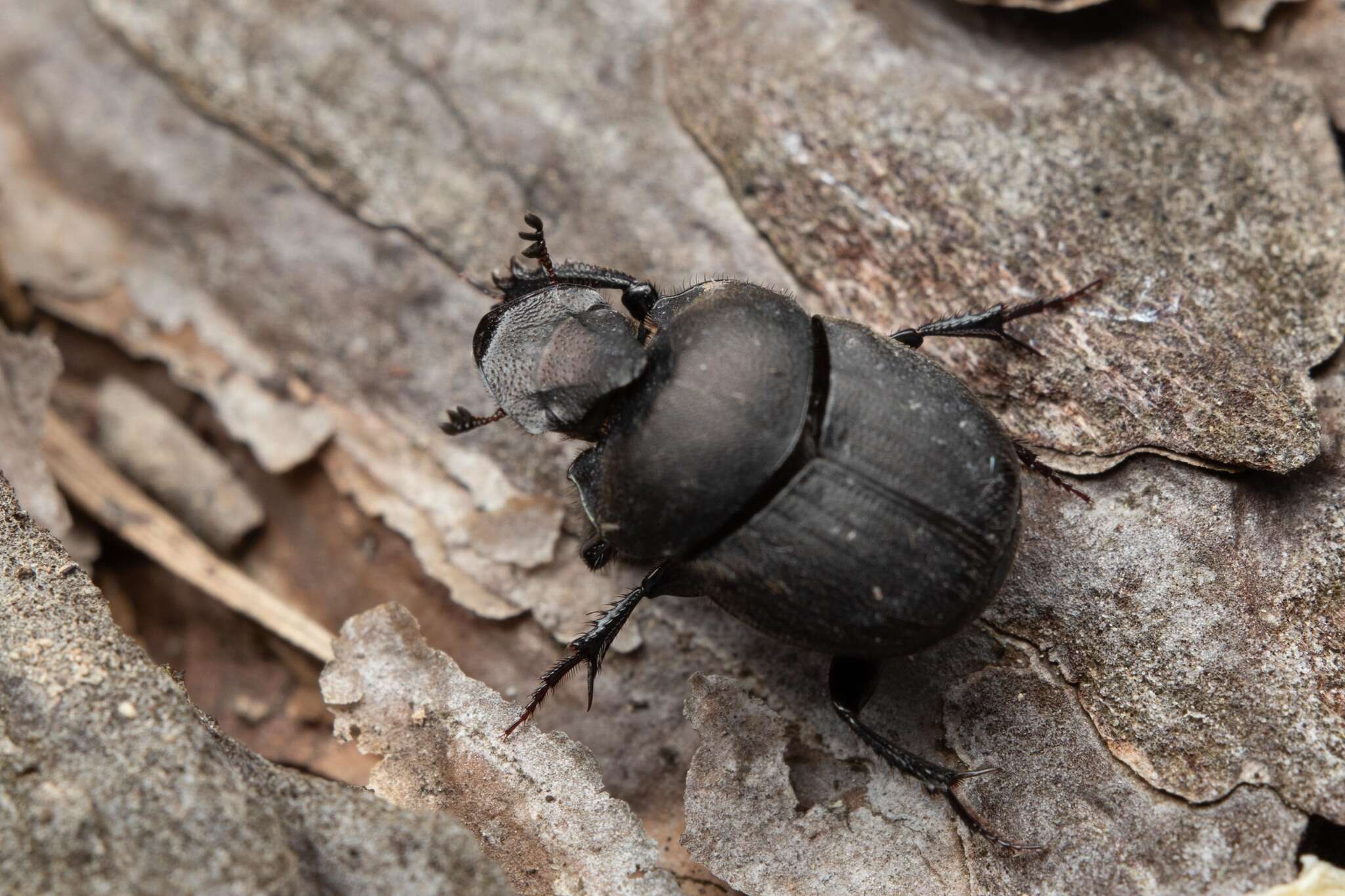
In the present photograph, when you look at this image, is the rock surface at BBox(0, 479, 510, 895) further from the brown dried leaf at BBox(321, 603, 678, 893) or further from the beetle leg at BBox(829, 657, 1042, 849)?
the beetle leg at BBox(829, 657, 1042, 849)

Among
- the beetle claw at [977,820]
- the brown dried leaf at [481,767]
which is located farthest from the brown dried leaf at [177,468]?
the beetle claw at [977,820]

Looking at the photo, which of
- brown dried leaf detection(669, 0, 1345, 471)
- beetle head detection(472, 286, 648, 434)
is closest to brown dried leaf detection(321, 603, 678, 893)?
beetle head detection(472, 286, 648, 434)

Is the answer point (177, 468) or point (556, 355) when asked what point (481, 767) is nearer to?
point (556, 355)

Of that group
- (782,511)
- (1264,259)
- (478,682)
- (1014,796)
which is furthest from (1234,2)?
(478,682)

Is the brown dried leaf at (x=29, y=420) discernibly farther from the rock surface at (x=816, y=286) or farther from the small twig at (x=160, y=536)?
the rock surface at (x=816, y=286)

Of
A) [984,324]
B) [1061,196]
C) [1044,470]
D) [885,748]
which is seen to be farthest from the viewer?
[1061,196]

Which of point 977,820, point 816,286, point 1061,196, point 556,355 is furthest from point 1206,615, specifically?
point 556,355
